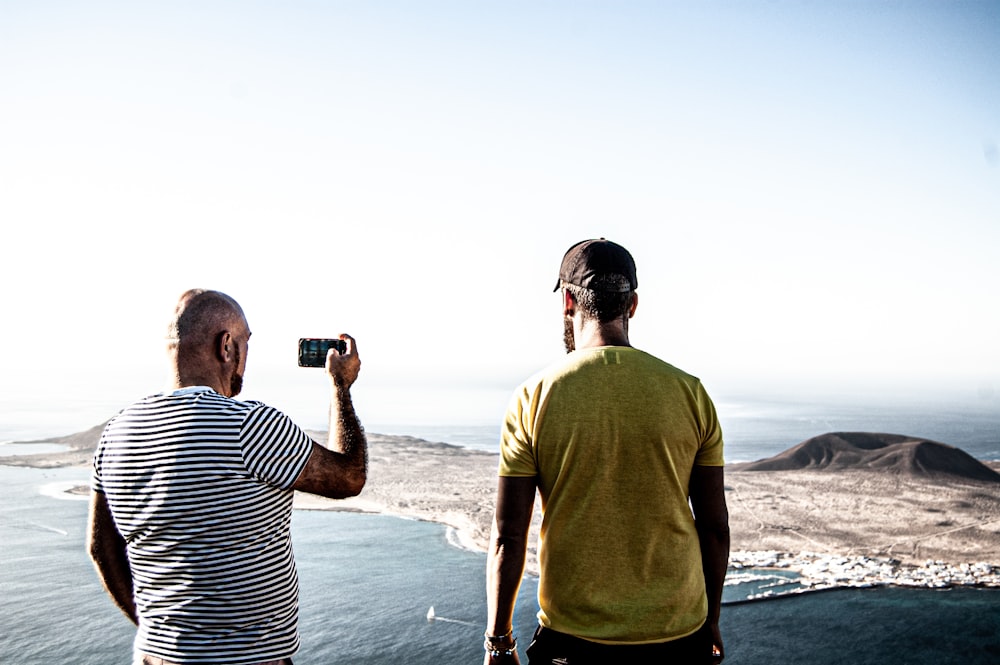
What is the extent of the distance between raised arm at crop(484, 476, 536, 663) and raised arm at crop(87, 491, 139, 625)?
1.17m

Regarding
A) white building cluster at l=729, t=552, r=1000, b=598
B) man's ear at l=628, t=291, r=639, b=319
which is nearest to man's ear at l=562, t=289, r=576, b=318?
man's ear at l=628, t=291, r=639, b=319

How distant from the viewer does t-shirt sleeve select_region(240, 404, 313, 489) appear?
6.61 feet

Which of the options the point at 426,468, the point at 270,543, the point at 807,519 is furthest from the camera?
the point at 426,468

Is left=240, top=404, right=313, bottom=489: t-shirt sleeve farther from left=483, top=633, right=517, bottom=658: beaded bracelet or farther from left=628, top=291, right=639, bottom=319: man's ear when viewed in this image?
left=628, top=291, right=639, bottom=319: man's ear

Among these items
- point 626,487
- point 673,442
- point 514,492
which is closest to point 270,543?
point 514,492

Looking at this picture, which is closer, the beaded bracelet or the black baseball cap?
the beaded bracelet

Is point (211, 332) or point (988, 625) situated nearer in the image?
point (211, 332)

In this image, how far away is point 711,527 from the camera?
7.48ft

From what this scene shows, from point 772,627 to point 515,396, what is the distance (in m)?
17.2

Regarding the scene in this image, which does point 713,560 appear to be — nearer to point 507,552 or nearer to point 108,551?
point 507,552

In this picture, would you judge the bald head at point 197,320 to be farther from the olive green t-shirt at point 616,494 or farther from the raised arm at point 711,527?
the raised arm at point 711,527

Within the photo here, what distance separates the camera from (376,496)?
29.1 m

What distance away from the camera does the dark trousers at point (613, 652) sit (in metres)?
2.08

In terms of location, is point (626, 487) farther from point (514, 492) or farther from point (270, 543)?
point (270, 543)
